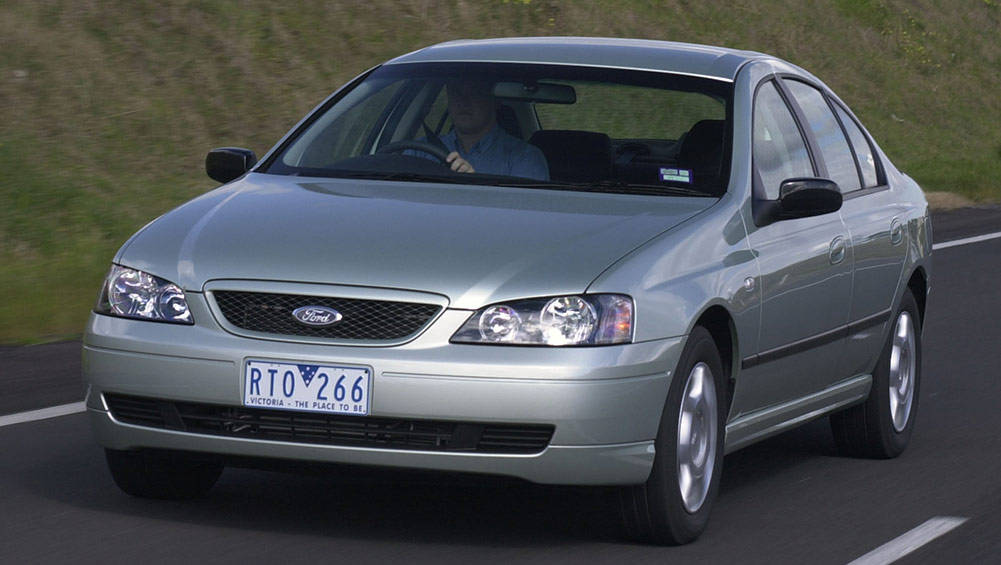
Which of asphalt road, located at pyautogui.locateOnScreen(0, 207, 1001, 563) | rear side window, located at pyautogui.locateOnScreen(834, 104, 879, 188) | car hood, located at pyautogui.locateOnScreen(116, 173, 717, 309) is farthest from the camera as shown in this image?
rear side window, located at pyautogui.locateOnScreen(834, 104, 879, 188)

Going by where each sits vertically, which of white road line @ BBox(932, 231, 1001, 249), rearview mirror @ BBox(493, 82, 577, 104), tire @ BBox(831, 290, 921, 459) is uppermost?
rearview mirror @ BBox(493, 82, 577, 104)

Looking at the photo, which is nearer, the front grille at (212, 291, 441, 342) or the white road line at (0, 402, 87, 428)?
the front grille at (212, 291, 441, 342)

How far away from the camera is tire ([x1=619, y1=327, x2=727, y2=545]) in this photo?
5.78 metres

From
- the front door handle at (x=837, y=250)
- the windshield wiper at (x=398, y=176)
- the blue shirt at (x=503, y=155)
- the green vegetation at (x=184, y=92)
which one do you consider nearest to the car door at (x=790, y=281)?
the front door handle at (x=837, y=250)

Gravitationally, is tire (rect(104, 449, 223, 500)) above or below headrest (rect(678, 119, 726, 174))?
below

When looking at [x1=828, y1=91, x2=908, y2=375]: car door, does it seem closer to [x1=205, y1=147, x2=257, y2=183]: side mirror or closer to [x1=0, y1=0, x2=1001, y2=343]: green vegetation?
[x1=205, y1=147, x2=257, y2=183]: side mirror

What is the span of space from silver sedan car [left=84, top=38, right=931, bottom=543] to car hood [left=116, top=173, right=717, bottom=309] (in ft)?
0.04

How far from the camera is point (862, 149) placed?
8.35m

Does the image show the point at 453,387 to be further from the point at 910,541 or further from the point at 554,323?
the point at 910,541

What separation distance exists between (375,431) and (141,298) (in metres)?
0.86

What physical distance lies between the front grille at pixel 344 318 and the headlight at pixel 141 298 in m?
0.20

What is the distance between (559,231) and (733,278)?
0.65 meters

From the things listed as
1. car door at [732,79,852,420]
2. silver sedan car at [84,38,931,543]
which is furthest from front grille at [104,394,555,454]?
car door at [732,79,852,420]

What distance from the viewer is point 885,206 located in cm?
810
